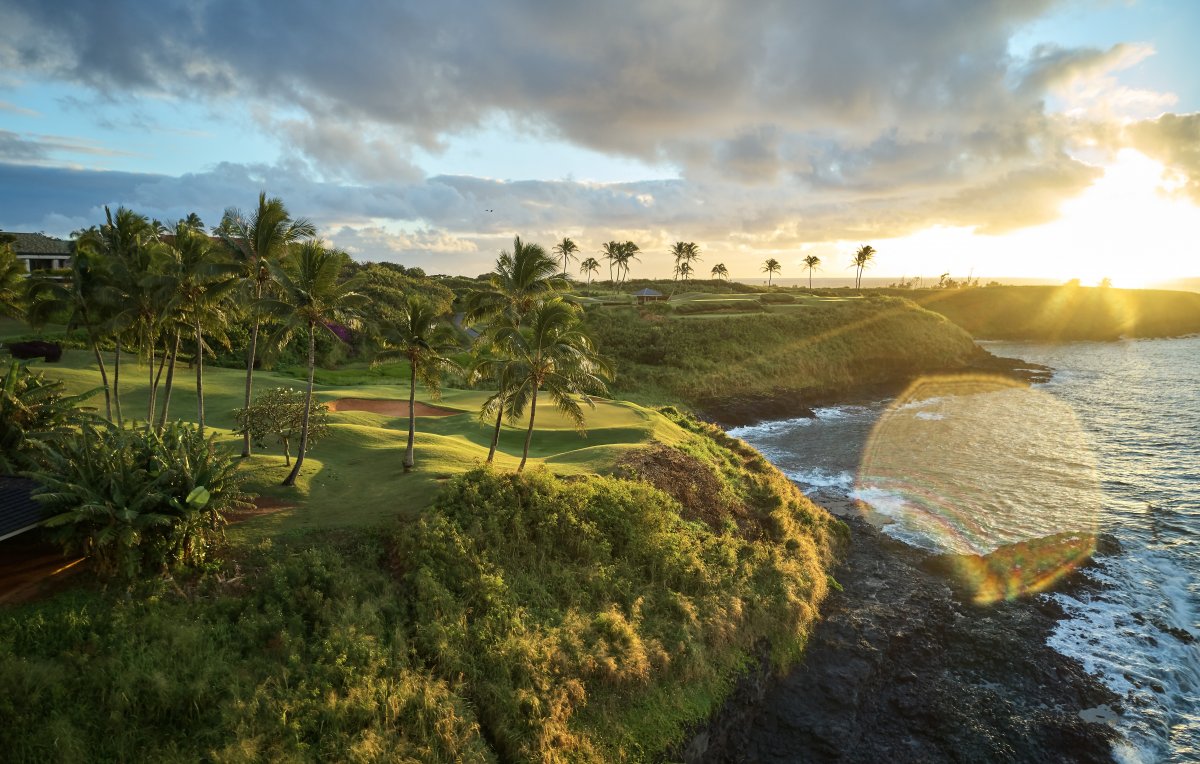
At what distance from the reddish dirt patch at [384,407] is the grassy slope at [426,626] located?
1006cm

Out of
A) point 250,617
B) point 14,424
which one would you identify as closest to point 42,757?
point 250,617

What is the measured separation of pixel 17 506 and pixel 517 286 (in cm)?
1842

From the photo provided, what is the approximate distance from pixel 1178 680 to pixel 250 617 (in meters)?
32.7

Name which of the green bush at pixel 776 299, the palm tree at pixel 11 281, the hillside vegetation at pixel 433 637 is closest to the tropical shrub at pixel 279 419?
the hillside vegetation at pixel 433 637

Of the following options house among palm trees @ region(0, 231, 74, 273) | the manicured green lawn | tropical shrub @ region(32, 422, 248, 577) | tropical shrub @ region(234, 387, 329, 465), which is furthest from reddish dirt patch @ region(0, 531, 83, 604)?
house among palm trees @ region(0, 231, 74, 273)

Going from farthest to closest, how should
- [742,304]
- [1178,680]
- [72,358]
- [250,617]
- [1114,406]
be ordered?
1. [742,304]
2. [1114,406]
3. [72,358]
4. [1178,680]
5. [250,617]

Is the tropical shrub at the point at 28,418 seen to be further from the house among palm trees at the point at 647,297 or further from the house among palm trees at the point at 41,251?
the house among palm trees at the point at 647,297

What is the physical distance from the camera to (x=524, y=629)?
18.7 metres

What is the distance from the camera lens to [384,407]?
4144 centimetres

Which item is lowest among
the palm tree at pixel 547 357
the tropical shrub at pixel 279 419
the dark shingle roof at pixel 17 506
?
the dark shingle roof at pixel 17 506

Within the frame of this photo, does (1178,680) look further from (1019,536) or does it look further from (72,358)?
(72,358)

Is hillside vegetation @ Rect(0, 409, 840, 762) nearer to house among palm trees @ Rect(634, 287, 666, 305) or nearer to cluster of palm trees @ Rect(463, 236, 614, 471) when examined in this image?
cluster of palm trees @ Rect(463, 236, 614, 471)

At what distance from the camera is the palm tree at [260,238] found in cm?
2409

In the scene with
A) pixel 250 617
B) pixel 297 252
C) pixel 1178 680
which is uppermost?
pixel 297 252
